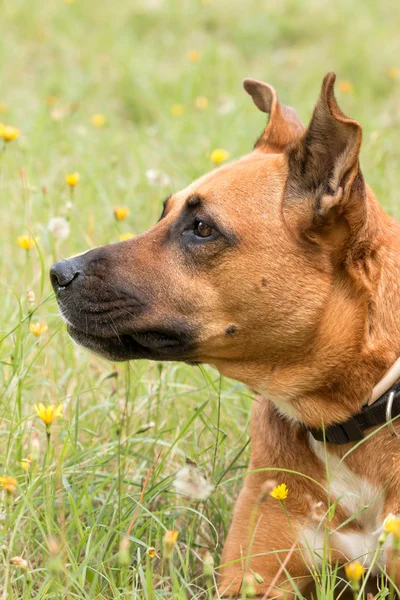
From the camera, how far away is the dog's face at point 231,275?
305 cm

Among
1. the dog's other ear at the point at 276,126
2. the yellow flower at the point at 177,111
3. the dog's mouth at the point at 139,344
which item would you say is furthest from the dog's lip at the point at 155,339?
the yellow flower at the point at 177,111

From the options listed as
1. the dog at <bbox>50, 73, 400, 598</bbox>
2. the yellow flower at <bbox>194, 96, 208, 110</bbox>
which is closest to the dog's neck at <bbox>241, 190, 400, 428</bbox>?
the dog at <bbox>50, 73, 400, 598</bbox>

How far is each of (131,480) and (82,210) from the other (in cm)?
233

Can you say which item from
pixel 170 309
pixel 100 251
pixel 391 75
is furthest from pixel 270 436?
pixel 391 75

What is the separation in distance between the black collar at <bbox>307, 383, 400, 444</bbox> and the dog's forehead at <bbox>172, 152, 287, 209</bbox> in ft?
2.61

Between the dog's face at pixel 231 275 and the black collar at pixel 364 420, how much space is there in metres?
0.28

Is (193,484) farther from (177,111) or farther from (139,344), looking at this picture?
(177,111)

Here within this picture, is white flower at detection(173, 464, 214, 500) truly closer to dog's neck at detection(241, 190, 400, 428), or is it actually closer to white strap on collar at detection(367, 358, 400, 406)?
dog's neck at detection(241, 190, 400, 428)

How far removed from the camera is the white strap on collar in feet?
9.75

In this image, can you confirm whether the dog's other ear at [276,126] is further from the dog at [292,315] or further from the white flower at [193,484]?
the white flower at [193,484]

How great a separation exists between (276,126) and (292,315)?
3.24ft

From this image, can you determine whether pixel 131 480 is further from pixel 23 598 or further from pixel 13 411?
pixel 23 598

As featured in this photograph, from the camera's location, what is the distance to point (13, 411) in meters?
3.50

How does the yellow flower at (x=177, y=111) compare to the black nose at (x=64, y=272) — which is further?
the yellow flower at (x=177, y=111)
